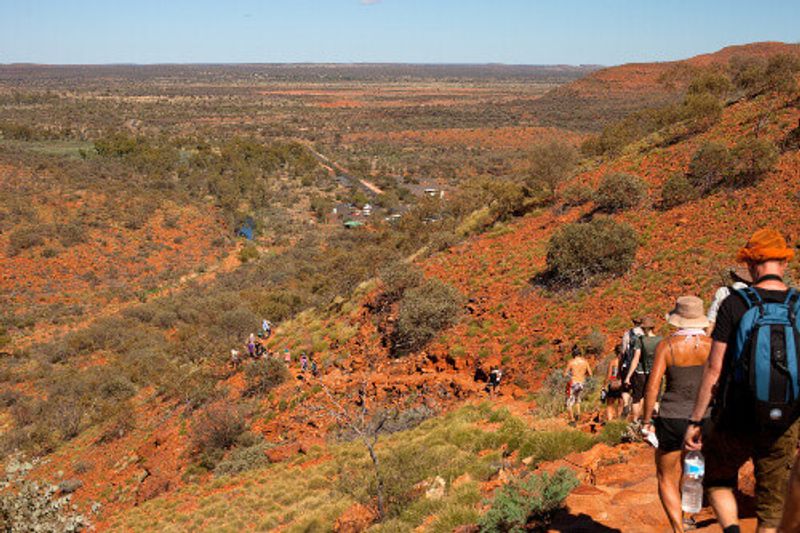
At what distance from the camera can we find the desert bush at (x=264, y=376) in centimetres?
1599

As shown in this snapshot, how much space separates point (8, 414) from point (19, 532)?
15.3 metres

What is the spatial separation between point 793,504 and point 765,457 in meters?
0.56

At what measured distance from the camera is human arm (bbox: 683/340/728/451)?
286cm

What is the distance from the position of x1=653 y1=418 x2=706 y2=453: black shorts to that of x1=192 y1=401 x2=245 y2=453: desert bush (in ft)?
39.8

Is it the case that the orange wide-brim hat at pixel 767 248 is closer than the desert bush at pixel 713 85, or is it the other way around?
the orange wide-brim hat at pixel 767 248

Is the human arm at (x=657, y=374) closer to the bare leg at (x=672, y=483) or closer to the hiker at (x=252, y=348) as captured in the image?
the bare leg at (x=672, y=483)

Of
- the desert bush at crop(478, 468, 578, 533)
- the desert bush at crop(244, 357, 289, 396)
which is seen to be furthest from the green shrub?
the desert bush at crop(478, 468, 578, 533)

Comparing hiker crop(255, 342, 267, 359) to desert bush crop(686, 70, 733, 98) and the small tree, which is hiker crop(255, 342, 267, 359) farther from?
desert bush crop(686, 70, 733, 98)

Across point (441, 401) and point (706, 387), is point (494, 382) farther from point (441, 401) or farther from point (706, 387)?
point (706, 387)

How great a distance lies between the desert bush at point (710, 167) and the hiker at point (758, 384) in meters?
15.4

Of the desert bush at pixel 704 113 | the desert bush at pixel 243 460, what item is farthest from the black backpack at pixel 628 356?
the desert bush at pixel 704 113

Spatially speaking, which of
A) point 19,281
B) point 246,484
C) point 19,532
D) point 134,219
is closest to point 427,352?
point 246,484

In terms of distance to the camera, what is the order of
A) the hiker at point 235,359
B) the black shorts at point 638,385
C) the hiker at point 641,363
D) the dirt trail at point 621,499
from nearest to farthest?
the dirt trail at point 621,499 → the hiker at point 641,363 → the black shorts at point 638,385 → the hiker at point 235,359

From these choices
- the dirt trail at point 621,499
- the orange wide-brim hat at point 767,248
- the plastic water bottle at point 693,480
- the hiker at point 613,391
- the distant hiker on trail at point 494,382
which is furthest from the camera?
the distant hiker on trail at point 494,382
